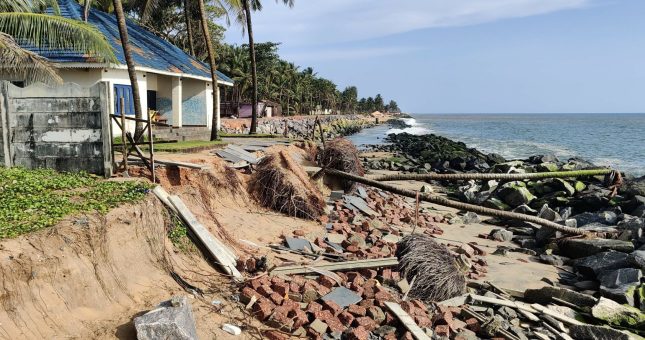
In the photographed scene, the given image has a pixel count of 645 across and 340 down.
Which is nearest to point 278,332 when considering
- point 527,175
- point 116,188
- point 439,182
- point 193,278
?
point 193,278

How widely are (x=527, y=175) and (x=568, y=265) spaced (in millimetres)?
3827

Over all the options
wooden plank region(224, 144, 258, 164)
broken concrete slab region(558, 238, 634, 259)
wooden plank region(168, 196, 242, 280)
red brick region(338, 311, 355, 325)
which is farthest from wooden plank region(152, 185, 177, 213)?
broken concrete slab region(558, 238, 634, 259)

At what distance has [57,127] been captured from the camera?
30.3 feet

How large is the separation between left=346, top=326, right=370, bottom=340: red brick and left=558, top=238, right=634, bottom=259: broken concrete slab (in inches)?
276

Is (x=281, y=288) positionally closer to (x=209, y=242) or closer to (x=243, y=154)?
(x=209, y=242)

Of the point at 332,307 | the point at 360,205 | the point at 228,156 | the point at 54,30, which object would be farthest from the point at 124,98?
the point at 332,307

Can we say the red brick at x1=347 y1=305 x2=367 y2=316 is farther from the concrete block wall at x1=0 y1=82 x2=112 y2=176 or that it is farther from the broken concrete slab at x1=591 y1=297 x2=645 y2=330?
the concrete block wall at x1=0 y1=82 x2=112 y2=176

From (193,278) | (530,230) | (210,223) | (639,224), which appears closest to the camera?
(193,278)

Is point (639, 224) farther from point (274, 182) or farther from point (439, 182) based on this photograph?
point (439, 182)

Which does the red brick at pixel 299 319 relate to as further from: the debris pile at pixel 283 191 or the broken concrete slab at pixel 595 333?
the debris pile at pixel 283 191

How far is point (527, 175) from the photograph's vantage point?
1395 centimetres

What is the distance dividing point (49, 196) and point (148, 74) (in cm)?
1501

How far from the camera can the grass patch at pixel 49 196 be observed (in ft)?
19.6

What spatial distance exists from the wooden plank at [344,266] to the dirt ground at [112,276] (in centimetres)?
66
